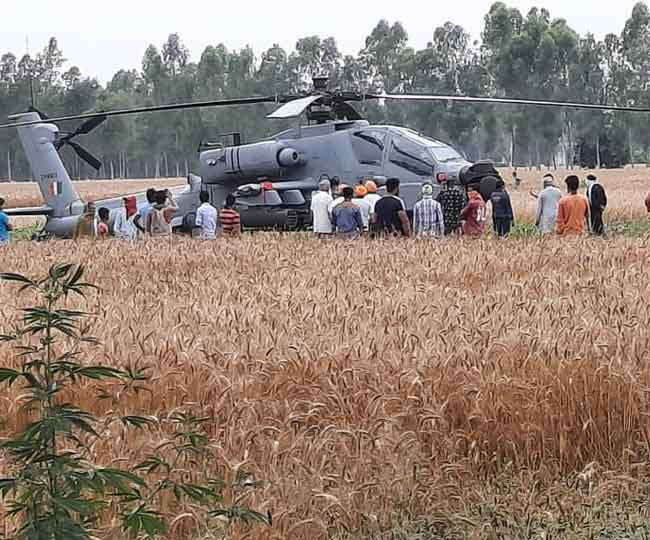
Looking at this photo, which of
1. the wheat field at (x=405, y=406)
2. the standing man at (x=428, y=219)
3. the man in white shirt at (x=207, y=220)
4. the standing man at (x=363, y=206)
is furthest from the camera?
the man in white shirt at (x=207, y=220)

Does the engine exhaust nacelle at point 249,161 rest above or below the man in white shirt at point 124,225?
above

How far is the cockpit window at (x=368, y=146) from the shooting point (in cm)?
2174

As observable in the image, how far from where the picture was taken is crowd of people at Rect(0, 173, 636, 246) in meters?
17.2

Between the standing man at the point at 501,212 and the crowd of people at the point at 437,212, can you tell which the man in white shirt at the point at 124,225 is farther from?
the standing man at the point at 501,212

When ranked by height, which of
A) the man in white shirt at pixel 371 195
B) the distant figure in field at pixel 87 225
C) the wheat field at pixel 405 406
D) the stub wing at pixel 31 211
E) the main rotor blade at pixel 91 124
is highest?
the main rotor blade at pixel 91 124

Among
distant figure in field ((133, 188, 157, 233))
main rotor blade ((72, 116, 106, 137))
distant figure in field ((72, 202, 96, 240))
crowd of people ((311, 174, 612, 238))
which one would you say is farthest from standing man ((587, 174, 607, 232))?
distant figure in field ((72, 202, 96, 240))

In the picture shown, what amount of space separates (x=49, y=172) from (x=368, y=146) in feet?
31.9

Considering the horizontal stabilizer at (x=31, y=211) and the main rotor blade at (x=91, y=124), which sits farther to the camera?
the horizontal stabilizer at (x=31, y=211)

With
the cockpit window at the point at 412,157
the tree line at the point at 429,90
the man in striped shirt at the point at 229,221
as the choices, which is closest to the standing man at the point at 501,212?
the cockpit window at the point at 412,157

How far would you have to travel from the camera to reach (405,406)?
18.9ft

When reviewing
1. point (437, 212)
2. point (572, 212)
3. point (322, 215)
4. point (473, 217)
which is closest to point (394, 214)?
point (437, 212)

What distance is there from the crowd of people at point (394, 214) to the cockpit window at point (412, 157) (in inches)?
21.2

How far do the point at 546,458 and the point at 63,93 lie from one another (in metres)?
115

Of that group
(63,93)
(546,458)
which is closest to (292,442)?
(546,458)
